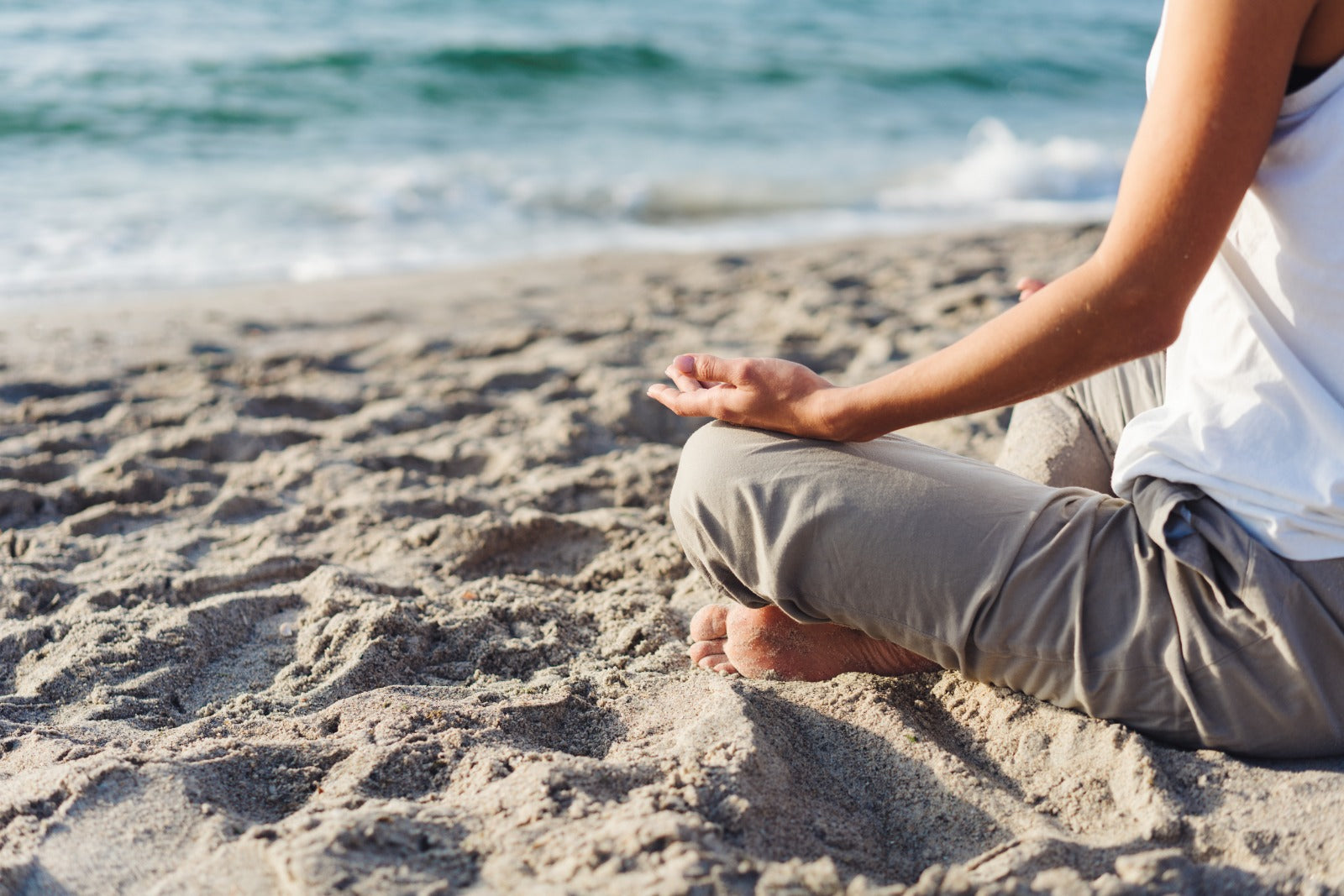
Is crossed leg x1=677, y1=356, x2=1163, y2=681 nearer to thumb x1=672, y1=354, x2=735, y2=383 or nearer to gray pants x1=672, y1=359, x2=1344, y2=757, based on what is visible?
gray pants x1=672, y1=359, x2=1344, y2=757

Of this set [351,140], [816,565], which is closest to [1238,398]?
[816,565]

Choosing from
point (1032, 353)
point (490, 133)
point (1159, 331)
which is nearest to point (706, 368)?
point (1032, 353)

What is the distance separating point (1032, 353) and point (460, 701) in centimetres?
98

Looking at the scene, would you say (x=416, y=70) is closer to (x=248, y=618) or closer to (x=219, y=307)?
(x=219, y=307)

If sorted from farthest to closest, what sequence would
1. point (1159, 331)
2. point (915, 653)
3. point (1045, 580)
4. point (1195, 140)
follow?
point (915, 653) → point (1045, 580) → point (1159, 331) → point (1195, 140)

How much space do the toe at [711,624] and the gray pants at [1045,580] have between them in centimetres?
26

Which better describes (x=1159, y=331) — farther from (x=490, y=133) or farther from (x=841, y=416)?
(x=490, y=133)

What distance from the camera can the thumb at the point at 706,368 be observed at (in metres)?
1.48

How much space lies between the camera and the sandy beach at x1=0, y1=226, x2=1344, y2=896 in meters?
1.20

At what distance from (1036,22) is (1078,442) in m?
14.6

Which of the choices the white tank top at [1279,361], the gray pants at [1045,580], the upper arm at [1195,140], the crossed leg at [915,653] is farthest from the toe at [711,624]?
the upper arm at [1195,140]

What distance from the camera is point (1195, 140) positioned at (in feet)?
3.50

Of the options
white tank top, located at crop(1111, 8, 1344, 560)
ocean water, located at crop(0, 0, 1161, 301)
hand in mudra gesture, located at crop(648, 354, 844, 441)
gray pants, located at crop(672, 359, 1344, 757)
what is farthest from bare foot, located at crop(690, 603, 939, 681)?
ocean water, located at crop(0, 0, 1161, 301)

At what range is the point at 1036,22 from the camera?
14.6 m
